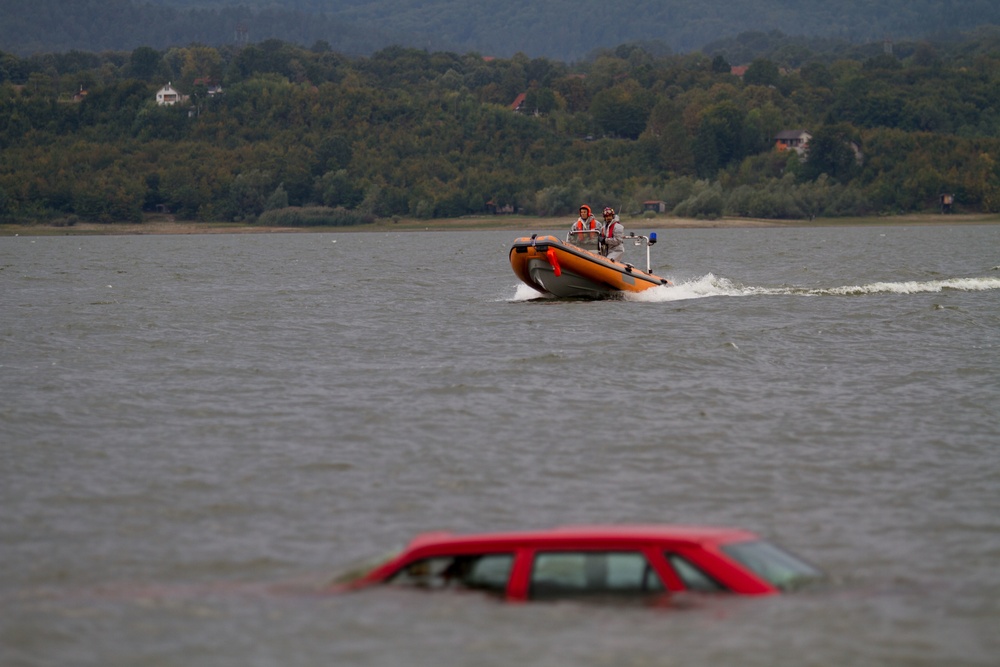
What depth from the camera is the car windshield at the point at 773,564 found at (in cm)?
1020

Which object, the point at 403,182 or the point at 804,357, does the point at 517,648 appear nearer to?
the point at 804,357

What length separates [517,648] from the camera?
32.1 feet

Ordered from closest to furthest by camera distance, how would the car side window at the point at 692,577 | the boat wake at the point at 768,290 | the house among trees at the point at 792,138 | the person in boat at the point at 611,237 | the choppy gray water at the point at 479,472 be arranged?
the car side window at the point at 692,577 → the choppy gray water at the point at 479,472 → the person in boat at the point at 611,237 → the boat wake at the point at 768,290 → the house among trees at the point at 792,138

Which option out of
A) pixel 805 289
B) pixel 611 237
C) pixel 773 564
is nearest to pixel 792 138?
pixel 805 289

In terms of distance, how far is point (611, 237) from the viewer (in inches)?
1405

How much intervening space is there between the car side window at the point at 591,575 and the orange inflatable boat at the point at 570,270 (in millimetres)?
24331

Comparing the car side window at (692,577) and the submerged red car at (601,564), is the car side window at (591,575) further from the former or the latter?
the car side window at (692,577)

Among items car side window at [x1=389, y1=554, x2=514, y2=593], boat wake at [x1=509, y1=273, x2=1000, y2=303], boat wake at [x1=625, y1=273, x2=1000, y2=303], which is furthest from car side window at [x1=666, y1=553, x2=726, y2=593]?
boat wake at [x1=625, y1=273, x2=1000, y2=303]

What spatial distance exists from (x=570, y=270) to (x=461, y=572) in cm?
2504

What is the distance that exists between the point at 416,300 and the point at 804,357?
57.6 ft

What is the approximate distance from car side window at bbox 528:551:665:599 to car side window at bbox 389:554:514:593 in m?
0.22

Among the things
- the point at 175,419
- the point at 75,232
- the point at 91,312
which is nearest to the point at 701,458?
the point at 175,419

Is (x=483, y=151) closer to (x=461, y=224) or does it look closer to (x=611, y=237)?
(x=461, y=224)

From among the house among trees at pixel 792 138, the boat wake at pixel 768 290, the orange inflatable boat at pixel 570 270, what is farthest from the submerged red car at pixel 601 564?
the house among trees at pixel 792 138
